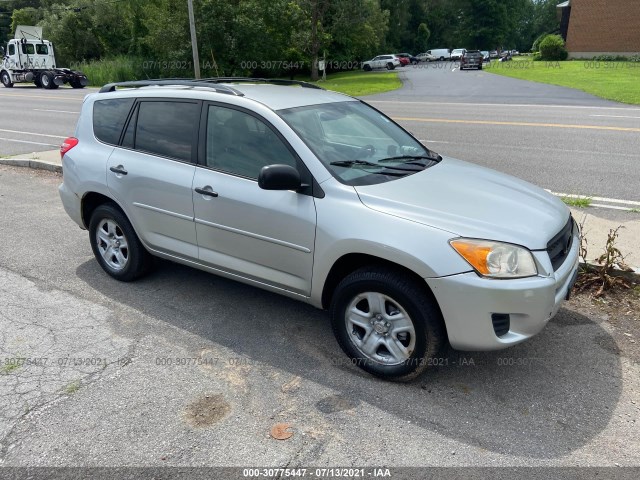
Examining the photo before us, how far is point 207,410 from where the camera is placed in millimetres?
3109

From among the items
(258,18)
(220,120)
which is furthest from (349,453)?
(258,18)

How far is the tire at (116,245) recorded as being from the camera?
15.2 ft

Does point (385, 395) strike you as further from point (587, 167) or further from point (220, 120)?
point (587, 167)

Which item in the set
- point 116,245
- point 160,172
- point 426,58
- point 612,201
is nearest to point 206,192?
point 160,172

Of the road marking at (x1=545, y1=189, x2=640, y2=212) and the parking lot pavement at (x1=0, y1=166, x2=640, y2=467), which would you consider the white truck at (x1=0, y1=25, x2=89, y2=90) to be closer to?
the parking lot pavement at (x1=0, y1=166, x2=640, y2=467)

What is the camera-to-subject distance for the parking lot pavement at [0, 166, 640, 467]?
278cm

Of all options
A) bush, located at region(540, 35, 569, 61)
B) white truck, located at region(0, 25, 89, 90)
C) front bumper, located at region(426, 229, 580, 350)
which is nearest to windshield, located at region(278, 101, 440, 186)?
front bumper, located at region(426, 229, 580, 350)

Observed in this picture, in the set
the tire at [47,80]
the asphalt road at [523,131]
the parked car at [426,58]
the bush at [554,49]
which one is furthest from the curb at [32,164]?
the parked car at [426,58]

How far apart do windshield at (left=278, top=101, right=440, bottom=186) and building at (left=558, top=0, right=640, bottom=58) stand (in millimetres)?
56618

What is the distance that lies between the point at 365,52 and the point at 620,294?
54128 mm

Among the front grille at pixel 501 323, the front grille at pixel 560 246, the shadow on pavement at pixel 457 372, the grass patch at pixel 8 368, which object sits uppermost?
the front grille at pixel 560 246

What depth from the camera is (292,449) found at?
2785mm

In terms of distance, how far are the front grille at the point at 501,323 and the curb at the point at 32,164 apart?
27.5 feet

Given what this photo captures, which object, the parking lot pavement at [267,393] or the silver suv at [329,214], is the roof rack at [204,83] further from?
the parking lot pavement at [267,393]
